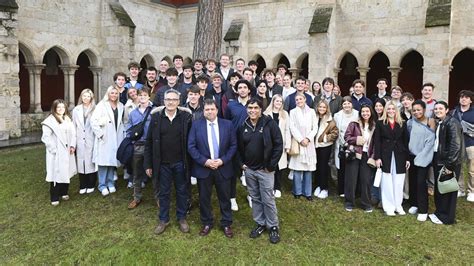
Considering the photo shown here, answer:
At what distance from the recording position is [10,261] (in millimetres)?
4629

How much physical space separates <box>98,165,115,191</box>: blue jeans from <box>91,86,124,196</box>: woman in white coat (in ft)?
0.49

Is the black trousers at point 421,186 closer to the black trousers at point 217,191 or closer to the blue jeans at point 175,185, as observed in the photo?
the black trousers at point 217,191

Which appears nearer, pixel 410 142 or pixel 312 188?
pixel 410 142

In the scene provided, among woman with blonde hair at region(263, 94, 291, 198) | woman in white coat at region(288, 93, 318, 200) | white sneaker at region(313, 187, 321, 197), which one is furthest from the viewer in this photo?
white sneaker at region(313, 187, 321, 197)

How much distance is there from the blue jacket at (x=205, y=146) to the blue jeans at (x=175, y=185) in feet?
0.72

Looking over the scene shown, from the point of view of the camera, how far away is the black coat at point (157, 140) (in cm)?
482

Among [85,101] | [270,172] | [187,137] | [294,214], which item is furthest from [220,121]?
[85,101]

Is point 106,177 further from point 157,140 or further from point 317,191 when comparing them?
point 317,191

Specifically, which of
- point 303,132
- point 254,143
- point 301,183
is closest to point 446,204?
point 301,183

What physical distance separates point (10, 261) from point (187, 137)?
2379 mm

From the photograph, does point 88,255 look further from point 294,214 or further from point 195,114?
point 294,214

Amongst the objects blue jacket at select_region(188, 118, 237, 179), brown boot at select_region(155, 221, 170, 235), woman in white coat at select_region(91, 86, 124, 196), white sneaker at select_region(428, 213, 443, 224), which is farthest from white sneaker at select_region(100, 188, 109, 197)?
white sneaker at select_region(428, 213, 443, 224)

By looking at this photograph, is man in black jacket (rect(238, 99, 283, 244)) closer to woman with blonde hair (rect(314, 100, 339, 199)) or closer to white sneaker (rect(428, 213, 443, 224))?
woman with blonde hair (rect(314, 100, 339, 199))

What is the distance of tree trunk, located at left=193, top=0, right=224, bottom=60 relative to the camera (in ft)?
→ 31.3
